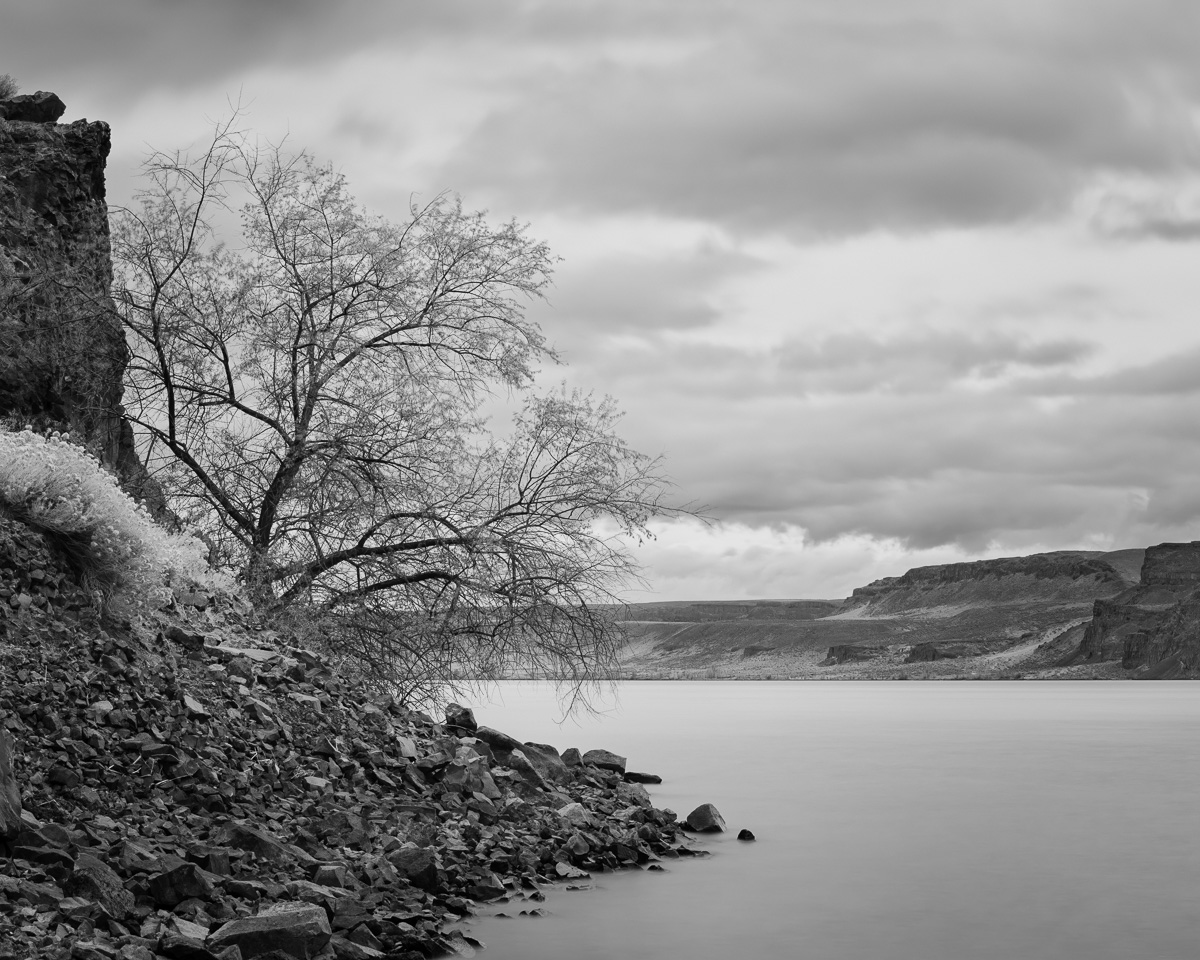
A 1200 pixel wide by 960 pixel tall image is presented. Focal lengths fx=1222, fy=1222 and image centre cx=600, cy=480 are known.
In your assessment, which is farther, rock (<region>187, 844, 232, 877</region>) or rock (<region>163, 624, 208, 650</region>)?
rock (<region>163, 624, 208, 650</region>)

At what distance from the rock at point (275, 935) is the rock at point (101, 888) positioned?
76 cm

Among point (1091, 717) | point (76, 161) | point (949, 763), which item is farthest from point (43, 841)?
point (1091, 717)

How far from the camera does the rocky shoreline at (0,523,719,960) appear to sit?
9484mm

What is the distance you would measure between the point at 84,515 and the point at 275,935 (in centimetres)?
624

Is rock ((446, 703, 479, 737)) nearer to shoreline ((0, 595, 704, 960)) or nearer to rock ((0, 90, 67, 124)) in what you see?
shoreline ((0, 595, 704, 960))

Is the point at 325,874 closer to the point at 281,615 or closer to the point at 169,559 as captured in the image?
the point at 169,559

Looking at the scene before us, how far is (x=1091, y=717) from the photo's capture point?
2382 inches

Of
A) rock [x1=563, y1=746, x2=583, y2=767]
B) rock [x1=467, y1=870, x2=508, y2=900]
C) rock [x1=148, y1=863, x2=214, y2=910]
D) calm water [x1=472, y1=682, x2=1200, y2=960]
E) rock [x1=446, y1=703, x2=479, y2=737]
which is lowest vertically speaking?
calm water [x1=472, y1=682, x2=1200, y2=960]

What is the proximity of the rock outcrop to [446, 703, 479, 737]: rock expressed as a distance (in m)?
5.86

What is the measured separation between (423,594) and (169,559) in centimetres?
569

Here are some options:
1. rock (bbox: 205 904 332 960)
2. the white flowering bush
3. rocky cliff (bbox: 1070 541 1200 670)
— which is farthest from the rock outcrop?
rocky cliff (bbox: 1070 541 1200 670)

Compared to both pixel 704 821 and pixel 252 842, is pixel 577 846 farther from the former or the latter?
pixel 252 842

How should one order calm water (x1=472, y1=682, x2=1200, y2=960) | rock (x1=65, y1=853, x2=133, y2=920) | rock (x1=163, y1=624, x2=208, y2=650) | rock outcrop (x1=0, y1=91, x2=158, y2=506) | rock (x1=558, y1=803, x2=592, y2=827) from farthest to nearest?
rock outcrop (x1=0, y1=91, x2=158, y2=506)
rock (x1=558, y1=803, x2=592, y2=827)
rock (x1=163, y1=624, x2=208, y2=650)
calm water (x1=472, y1=682, x2=1200, y2=960)
rock (x1=65, y1=853, x2=133, y2=920)

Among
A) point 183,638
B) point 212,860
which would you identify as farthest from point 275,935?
point 183,638
